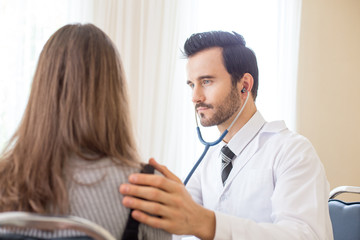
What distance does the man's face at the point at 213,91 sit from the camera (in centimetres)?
173

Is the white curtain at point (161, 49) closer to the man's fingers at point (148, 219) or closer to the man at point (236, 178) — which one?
the man at point (236, 178)

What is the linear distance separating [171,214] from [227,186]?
2.47ft

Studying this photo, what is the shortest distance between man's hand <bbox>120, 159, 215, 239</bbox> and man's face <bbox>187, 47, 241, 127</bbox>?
85 cm

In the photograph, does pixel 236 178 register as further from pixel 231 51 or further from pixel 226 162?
pixel 231 51

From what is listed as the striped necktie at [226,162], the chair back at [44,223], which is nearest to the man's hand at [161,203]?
the chair back at [44,223]

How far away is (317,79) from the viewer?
351 centimetres

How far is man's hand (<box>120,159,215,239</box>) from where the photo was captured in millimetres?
774

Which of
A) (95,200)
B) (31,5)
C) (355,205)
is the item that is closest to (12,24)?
(31,5)

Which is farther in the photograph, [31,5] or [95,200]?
[31,5]

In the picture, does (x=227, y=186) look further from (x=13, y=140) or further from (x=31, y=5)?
(x=31, y=5)

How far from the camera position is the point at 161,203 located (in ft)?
2.66

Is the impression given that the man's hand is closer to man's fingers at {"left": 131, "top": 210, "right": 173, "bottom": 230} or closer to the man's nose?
man's fingers at {"left": 131, "top": 210, "right": 173, "bottom": 230}

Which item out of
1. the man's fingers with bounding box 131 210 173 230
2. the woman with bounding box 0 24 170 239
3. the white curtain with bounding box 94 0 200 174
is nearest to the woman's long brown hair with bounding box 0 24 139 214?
the woman with bounding box 0 24 170 239

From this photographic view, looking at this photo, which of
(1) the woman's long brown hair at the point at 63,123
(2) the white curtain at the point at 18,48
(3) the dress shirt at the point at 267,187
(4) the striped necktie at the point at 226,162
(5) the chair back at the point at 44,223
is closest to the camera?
(5) the chair back at the point at 44,223
